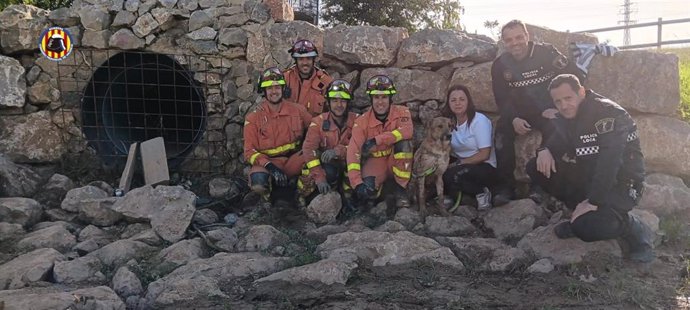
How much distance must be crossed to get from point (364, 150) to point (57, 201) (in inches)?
137

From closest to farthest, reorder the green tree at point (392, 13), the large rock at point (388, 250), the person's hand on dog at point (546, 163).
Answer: the large rock at point (388, 250), the person's hand on dog at point (546, 163), the green tree at point (392, 13)

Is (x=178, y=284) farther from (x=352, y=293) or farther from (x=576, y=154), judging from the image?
(x=576, y=154)

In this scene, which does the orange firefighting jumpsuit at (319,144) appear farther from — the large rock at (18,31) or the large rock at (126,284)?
the large rock at (18,31)

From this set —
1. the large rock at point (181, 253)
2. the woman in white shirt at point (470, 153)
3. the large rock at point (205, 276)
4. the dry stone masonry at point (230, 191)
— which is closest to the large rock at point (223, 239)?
the dry stone masonry at point (230, 191)

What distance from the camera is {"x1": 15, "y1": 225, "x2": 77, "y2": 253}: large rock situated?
546 cm

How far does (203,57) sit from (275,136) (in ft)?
5.90

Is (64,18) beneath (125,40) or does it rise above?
above

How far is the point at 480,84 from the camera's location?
6.79 m

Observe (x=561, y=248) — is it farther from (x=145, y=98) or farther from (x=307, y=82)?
(x=145, y=98)

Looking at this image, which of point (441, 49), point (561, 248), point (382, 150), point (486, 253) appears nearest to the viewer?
point (561, 248)

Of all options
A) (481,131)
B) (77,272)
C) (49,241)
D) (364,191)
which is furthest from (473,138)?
(49,241)

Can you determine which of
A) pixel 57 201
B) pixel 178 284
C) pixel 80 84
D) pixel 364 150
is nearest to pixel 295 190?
pixel 364 150

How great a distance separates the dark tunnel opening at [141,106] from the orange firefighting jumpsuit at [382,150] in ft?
8.54

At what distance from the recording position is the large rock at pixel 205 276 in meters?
4.36
